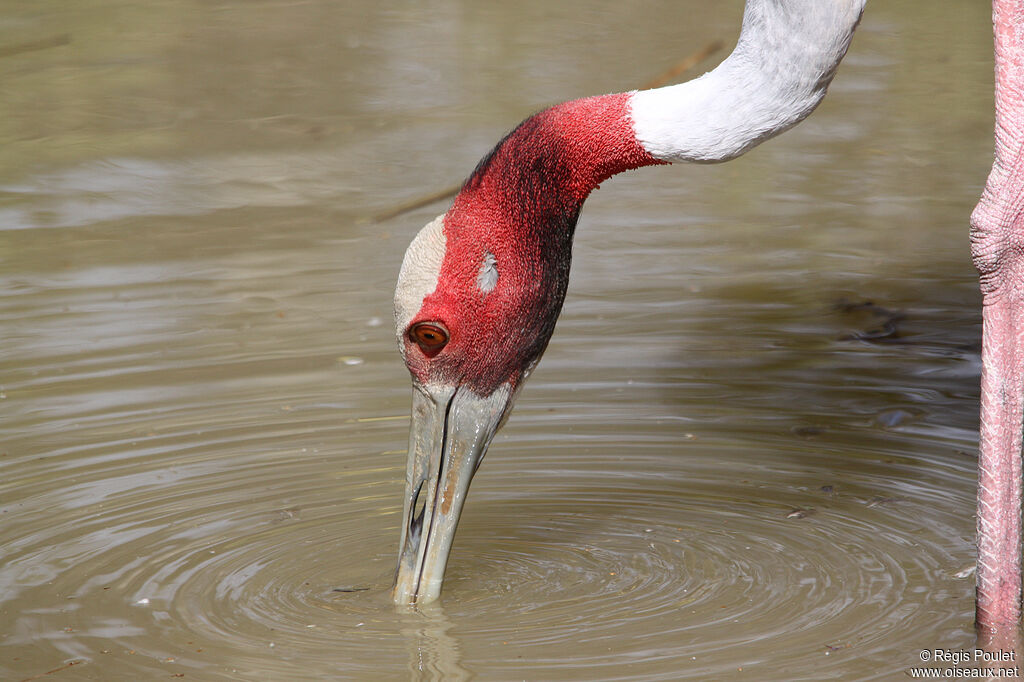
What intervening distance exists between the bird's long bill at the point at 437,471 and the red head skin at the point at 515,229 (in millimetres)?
77

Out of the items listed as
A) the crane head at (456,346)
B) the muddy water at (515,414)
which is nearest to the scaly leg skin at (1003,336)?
the muddy water at (515,414)

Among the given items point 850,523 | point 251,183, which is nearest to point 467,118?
point 251,183

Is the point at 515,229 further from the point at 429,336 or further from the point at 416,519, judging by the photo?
the point at 416,519

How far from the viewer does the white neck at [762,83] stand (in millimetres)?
3518

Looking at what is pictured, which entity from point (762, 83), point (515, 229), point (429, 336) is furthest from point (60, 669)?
point (762, 83)

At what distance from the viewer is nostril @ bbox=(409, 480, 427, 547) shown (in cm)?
397

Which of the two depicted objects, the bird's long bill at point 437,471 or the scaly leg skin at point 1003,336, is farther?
the bird's long bill at point 437,471

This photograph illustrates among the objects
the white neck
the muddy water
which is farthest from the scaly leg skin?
the white neck

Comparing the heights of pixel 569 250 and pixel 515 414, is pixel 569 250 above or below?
above

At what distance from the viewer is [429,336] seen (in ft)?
12.4

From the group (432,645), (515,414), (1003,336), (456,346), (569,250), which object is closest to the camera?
(1003,336)

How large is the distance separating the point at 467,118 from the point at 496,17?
268cm

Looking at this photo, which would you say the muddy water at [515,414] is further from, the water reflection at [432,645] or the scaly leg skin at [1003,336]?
the scaly leg skin at [1003,336]

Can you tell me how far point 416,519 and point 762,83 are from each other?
1447mm
